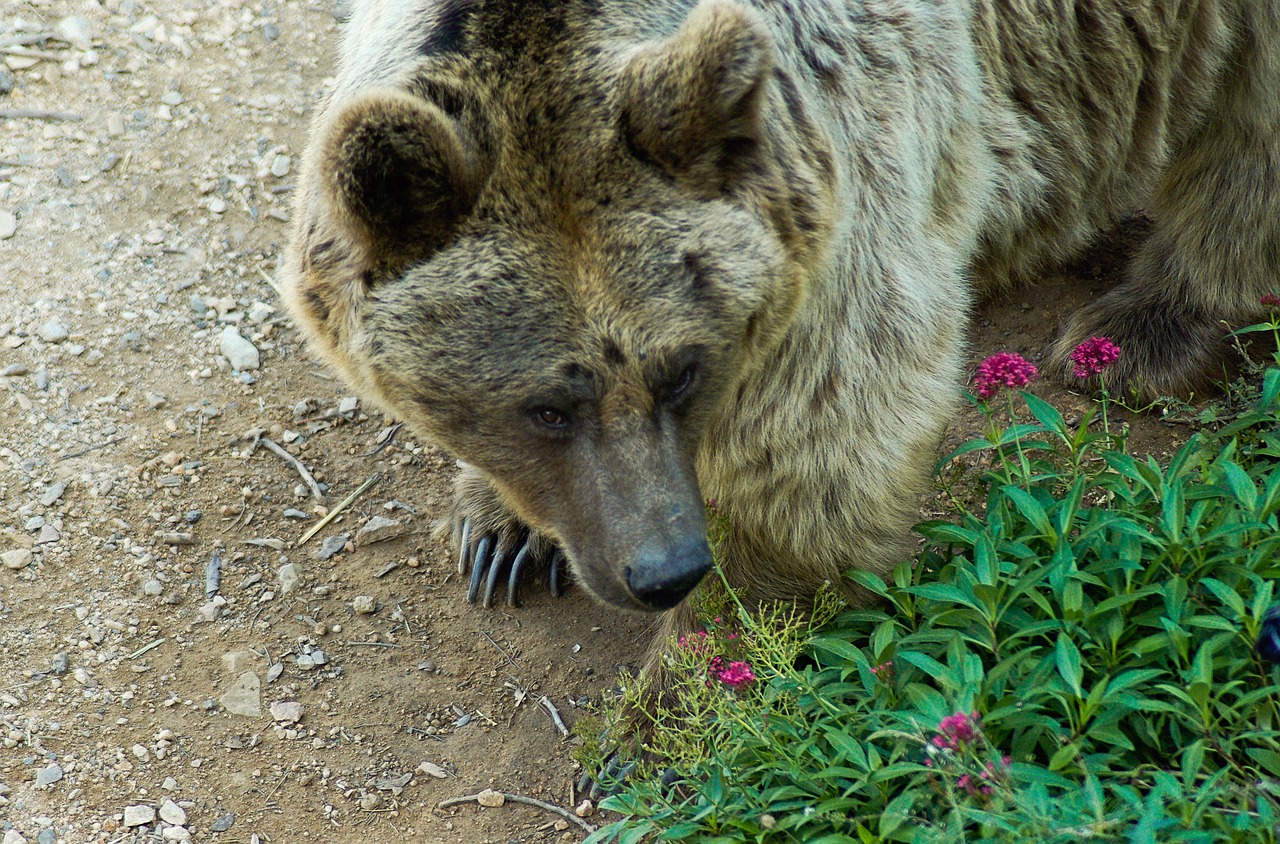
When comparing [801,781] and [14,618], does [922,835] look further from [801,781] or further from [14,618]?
[14,618]

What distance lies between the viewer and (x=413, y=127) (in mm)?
2510

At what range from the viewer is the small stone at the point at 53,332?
16.1 feet

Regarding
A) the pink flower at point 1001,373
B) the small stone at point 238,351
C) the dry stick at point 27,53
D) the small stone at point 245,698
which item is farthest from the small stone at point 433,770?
the dry stick at point 27,53

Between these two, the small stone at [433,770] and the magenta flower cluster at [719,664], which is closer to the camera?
the magenta flower cluster at [719,664]

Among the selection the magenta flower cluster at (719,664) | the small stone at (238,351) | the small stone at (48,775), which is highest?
the magenta flower cluster at (719,664)

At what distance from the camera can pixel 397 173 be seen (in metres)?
2.61

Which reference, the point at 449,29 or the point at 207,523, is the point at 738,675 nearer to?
the point at 449,29

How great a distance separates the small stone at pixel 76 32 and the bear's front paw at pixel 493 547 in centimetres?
315

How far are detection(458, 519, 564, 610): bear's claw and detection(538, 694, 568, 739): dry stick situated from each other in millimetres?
468

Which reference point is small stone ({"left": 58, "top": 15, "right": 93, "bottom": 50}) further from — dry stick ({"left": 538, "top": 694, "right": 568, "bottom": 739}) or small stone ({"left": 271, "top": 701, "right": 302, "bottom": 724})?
dry stick ({"left": 538, "top": 694, "right": 568, "bottom": 739})

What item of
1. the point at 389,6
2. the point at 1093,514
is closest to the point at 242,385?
the point at 389,6

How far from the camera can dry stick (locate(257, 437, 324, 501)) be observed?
15.5ft

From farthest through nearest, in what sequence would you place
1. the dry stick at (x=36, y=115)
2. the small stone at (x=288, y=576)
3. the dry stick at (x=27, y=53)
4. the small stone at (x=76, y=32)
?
the small stone at (x=76, y=32), the dry stick at (x=27, y=53), the dry stick at (x=36, y=115), the small stone at (x=288, y=576)

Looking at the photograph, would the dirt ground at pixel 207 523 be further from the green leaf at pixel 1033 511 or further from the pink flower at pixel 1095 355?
the green leaf at pixel 1033 511
